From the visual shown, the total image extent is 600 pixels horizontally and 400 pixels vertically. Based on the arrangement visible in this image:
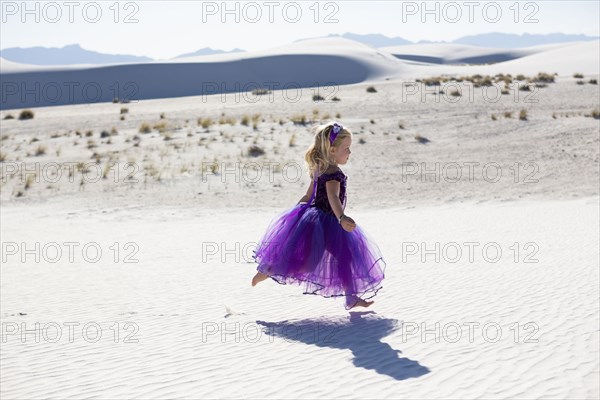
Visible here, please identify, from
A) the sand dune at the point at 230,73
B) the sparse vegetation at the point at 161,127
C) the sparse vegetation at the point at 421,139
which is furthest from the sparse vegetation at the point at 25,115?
the sparse vegetation at the point at 421,139

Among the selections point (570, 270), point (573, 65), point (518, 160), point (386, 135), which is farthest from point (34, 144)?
point (573, 65)

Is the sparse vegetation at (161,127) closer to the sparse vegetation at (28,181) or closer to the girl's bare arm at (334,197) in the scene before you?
the sparse vegetation at (28,181)

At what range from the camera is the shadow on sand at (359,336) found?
4.82 metres

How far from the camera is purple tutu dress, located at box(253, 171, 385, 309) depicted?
5.65 metres

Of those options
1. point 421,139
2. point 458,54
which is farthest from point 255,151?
point 458,54

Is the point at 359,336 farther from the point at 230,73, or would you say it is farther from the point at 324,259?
the point at 230,73

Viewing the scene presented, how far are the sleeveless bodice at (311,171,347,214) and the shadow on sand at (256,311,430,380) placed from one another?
0.90 m

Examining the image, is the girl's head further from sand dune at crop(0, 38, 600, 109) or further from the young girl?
sand dune at crop(0, 38, 600, 109)

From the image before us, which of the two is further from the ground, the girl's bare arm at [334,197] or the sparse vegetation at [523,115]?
the sparse vegetation at [523,115]

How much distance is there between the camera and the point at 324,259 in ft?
18.7

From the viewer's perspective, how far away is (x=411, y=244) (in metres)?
11.0

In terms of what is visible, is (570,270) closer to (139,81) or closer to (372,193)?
(372,193)

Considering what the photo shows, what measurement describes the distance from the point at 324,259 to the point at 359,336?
0.63 meters

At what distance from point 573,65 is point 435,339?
53.3 metres
